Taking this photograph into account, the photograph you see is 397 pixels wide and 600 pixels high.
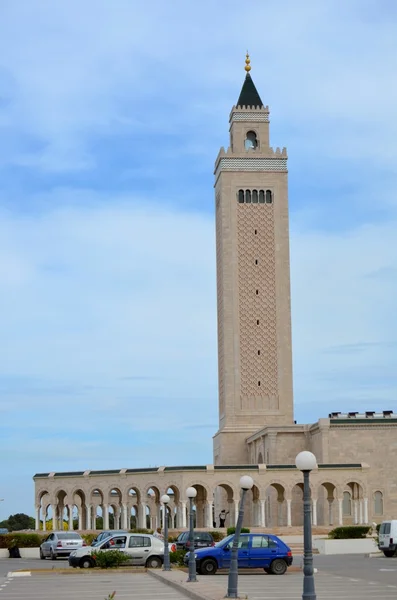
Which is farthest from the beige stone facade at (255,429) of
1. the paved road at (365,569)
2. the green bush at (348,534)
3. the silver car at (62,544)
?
the paved road at (365,569)

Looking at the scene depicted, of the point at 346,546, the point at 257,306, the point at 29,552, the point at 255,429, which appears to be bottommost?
the point at 29,552

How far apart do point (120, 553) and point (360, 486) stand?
3457cm

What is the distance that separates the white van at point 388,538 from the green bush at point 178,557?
8.99 metres

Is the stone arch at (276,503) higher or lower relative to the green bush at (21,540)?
higher

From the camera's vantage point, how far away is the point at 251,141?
265 feet

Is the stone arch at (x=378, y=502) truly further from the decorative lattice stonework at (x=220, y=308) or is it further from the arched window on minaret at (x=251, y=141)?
the arched window on minaret at (x=251, y=141)

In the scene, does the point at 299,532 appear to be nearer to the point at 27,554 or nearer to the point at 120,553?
the point at 27,554

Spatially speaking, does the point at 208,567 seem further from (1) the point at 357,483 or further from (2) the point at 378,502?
(2) the point at 378,502

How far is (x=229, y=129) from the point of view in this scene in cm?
8312

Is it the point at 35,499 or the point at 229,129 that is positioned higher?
the point at 229,129

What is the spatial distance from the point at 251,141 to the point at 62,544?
150 feet

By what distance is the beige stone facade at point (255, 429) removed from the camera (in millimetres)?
65250

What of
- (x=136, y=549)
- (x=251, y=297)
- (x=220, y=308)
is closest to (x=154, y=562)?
(x=136, y=549)

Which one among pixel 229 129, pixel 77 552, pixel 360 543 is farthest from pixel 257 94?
pixel 77 552
